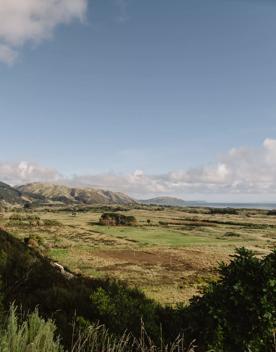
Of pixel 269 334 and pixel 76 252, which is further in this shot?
pixel 76 252

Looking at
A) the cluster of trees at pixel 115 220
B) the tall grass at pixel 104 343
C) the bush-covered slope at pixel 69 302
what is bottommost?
the cluster of trees at pixel 115 220

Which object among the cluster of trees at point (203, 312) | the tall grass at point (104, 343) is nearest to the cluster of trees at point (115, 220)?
the cluster of trees at point (203, 312)

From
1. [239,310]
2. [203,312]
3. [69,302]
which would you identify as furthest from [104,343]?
[69,302]

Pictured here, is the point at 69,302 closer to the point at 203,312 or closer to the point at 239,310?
the point at 203,312

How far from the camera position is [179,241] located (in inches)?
3169

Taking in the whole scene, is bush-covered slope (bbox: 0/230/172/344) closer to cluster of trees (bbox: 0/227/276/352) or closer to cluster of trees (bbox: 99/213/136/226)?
cluster of trees (bbox: 0/227/276/352)

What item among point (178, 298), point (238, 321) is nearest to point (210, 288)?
point (238, 321)

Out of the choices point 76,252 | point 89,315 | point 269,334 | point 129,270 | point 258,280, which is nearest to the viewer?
point 269,334

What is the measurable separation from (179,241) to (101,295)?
7006 cm

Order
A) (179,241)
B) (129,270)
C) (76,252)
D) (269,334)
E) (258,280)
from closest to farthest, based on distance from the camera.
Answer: (269,334) → (258,280) → (129,270) → (76,252) → (179,241)

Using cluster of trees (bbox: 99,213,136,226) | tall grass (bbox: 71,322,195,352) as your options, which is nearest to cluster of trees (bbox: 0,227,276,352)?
tall grass (bbox: 71,322,195,352)

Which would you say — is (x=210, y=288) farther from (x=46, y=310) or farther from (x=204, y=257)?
(x=204, y=257)

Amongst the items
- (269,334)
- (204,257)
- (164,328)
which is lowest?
(204,257)

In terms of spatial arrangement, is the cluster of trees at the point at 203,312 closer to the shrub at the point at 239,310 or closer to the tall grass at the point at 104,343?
the shrub at the point at 239,310
